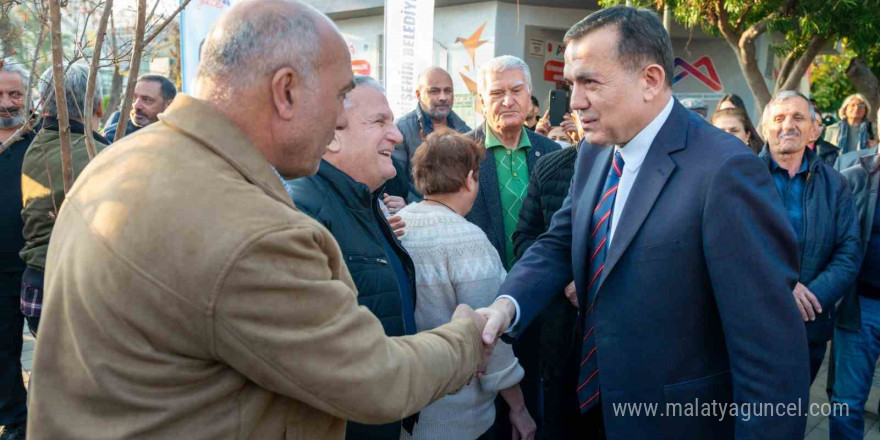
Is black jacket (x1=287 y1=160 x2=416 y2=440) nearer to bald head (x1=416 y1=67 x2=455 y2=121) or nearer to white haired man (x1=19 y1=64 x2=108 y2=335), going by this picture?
white haired man (x1=19 y1=64 x2=108 y2=335)

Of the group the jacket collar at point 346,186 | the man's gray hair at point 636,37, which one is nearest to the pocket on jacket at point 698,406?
the man's gray hair at point 636,37

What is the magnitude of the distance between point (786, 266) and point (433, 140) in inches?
62.8

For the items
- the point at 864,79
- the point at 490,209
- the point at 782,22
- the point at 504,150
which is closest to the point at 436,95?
the point at 504,150

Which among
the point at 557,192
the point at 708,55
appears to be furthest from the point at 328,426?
the point at 708,55

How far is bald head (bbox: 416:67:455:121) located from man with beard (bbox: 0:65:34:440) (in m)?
2.81

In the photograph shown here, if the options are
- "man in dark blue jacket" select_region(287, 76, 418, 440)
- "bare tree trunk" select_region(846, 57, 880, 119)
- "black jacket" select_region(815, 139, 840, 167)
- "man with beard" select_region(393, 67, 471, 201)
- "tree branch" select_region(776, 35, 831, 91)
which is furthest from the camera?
"bare tree trunk" select_region(846, 57, 880, 119)

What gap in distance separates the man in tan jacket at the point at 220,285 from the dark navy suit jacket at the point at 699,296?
875mm

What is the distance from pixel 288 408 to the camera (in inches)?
59.2

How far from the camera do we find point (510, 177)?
4145 mm

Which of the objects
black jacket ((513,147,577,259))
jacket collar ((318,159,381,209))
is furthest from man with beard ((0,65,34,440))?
black jacket ((513,147,577,259))

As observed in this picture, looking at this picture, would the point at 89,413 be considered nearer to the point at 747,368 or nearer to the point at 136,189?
the point at 136,189

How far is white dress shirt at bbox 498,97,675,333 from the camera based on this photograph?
2.26 metres

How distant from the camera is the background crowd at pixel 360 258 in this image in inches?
52.0
